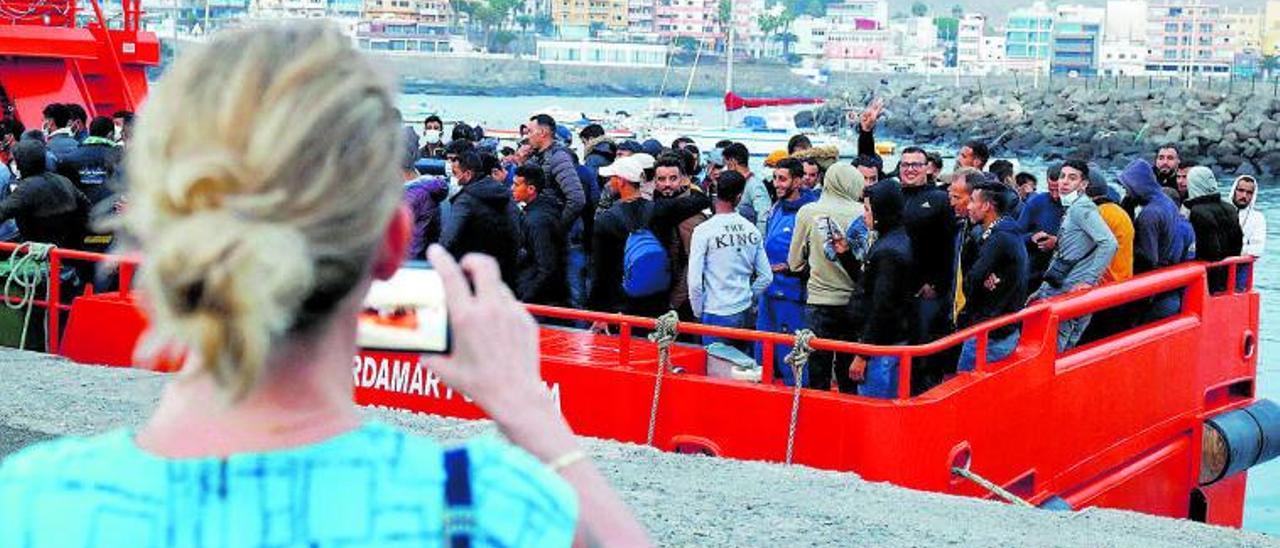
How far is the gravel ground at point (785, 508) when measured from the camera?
693cm

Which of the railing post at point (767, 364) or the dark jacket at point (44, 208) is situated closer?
the railing post at point (767, 364)

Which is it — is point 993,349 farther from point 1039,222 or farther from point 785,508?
point 785,508

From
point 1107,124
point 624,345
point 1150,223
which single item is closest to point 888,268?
point 624,345

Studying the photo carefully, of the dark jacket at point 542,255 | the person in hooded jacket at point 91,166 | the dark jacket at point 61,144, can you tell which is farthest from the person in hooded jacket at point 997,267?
the dark jacket at point 61,144

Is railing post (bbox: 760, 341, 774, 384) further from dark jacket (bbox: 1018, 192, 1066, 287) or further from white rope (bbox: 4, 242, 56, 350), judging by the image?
white rope (bbox: 4, 242, 56, 350)

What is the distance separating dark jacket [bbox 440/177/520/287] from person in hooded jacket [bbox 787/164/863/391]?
1.64 metres

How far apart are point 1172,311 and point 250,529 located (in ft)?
35.6

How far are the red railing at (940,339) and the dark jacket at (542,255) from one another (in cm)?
57

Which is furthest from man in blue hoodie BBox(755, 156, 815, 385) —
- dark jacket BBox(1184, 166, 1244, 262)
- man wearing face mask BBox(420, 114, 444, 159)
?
Result: man wearing face mask BBox(420, 114, 444, 159)

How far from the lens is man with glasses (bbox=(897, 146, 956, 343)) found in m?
9.85

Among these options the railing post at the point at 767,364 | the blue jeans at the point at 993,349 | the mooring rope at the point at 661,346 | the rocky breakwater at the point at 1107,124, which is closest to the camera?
the mooring rope at the point at 661,346

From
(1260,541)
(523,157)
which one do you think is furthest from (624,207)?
(1260,541)

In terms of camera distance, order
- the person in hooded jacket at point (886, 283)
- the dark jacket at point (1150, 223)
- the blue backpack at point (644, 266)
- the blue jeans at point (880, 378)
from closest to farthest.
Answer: the person in hooded jacket at point (886, 283) → the blue jeans at point (880, 378) → the blue backpack at point (644, 266) → the dark jacket at point (1150, 223)

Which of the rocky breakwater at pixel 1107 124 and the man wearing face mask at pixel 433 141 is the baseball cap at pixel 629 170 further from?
the rocky breakwater at pixel 1107 124
